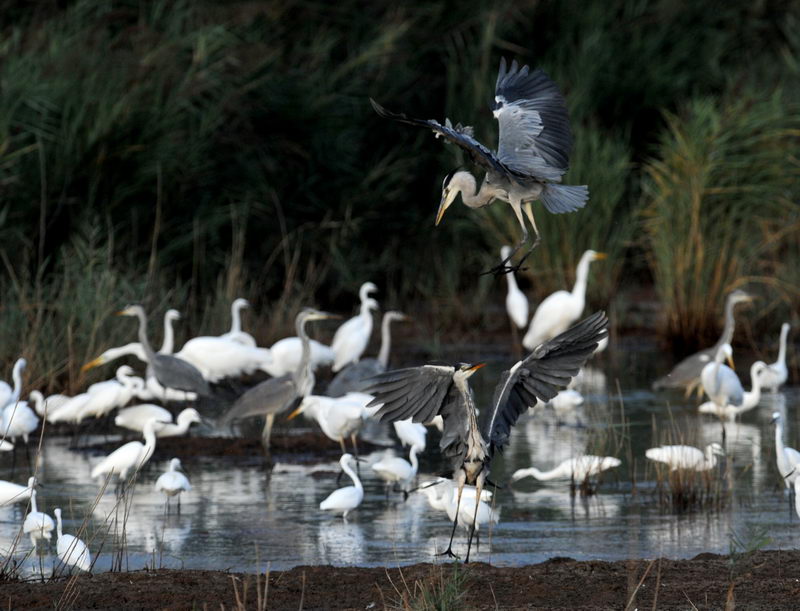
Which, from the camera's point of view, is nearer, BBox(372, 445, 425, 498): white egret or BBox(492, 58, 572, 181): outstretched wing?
BBox(492, 58, 572, 181): outstretched wing

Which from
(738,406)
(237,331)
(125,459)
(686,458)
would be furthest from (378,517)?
(237,331)

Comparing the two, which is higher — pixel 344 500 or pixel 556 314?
pixel 556 314

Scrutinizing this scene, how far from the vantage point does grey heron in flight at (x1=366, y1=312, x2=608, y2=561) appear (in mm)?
6258

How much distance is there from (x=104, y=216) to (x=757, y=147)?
7.20 metres

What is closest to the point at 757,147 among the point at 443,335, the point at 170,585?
the point at 443,335

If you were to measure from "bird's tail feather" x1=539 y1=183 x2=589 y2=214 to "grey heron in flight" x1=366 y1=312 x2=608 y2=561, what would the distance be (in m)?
0.59

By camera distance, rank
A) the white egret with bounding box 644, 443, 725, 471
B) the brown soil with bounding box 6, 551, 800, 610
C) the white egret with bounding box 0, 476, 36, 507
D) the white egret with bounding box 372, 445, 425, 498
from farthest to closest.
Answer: the white egret with bounding box 372, 445, 425, 498
the white egret with bounding box 644, 443, 725, 471
the white egret with bounding box 0, 476, 36, 507
the brown soil with bounding box 6, 551, 800, 610

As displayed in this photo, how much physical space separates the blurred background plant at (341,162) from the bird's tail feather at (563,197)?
5.37 meters

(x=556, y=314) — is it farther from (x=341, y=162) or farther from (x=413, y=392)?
(x=413, y=392)

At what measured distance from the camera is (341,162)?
18.3m

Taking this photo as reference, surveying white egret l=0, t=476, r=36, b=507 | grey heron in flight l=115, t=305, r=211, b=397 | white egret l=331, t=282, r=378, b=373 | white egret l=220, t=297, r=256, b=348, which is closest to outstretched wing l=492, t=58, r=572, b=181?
white egret l=0, t=476, r=36, b=507

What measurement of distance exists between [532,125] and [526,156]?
193mm

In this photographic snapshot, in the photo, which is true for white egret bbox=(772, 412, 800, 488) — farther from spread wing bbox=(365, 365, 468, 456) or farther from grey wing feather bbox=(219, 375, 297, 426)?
grey wing feather bbox=(219, 375, 297, 426)

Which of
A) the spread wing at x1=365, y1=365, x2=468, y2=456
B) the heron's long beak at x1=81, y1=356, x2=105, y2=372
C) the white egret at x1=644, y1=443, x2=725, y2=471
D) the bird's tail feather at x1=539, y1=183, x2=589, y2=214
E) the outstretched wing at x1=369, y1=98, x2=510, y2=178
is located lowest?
the white egret at x1=644, y1=443, x2=725, y2=471
